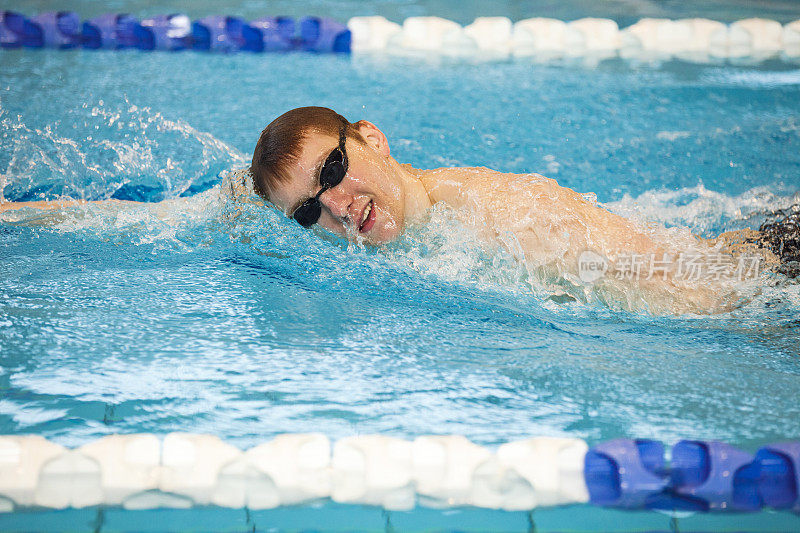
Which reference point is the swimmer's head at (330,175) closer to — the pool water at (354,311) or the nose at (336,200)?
the nose at (336,200)

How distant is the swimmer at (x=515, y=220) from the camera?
1.80 metres

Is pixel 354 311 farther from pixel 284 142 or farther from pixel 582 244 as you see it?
pixel 582 244

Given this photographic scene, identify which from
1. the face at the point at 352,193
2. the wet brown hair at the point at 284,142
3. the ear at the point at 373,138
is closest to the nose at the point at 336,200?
the face at the point at 352,193

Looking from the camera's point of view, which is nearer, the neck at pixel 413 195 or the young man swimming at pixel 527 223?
the young man swimming at pixel 527 223

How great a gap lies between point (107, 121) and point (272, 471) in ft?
8.02

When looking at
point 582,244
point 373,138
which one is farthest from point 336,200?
point 582,244

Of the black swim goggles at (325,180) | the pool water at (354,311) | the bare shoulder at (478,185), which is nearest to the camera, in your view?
the pool water at (354,311)

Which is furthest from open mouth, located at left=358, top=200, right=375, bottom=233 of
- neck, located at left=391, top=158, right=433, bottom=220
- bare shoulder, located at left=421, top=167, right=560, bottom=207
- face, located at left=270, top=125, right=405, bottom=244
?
bare shoulder, located at left=421, top=167, right=560, bottom=207

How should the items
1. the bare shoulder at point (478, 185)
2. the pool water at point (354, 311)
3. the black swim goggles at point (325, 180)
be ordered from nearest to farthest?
1. the pool water at point (354, 311)
2. the black swim goggles at point (325, 180)
3. the bare shoulder at point (478, 185)

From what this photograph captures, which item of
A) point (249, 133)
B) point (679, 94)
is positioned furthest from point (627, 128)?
point (249, 133)

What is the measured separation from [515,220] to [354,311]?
1.56 feet

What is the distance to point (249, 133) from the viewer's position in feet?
10.8

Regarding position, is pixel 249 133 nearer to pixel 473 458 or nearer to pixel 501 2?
pixel 473 458

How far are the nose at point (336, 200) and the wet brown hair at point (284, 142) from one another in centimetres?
10
